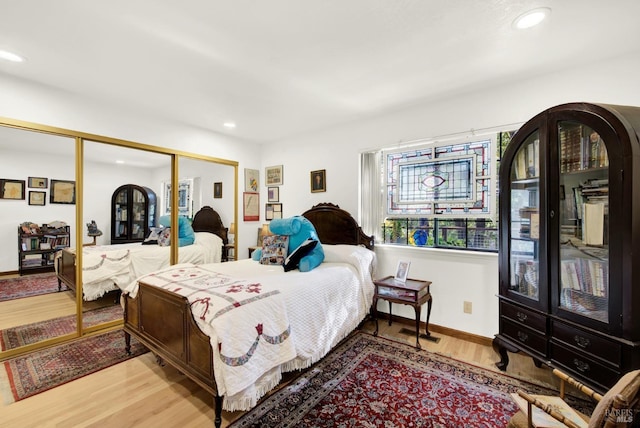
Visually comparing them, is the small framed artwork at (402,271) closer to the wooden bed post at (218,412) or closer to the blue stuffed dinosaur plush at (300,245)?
the blue stuffed dinosaur plush at (300,245)

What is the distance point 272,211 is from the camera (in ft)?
15.0

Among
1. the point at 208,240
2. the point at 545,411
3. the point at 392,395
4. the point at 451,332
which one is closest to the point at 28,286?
the point at 208,240

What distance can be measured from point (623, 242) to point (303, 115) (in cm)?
297

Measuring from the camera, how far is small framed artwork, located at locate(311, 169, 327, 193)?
393cm

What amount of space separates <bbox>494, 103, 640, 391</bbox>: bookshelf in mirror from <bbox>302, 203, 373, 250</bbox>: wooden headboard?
1545mm

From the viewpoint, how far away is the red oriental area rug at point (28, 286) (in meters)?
2.62

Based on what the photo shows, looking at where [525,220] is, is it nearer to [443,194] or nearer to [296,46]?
[443,194]

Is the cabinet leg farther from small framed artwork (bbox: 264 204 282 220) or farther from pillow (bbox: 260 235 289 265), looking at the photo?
small framed artwork (bbox: 264 204 282 220)

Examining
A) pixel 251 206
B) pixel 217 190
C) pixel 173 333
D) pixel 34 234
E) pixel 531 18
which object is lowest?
pixel 173 333

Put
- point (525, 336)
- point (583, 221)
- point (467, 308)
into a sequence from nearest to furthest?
1. point (583, 221)
2. point (525, 336)
3. point (467, 308)

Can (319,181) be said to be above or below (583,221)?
above

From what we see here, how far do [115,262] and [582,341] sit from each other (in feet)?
13.4

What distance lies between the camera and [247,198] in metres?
4.49

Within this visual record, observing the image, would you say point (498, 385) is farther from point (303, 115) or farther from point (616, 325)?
point (303, 115)
